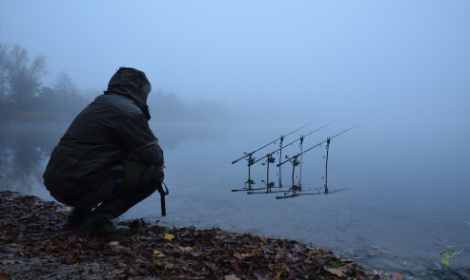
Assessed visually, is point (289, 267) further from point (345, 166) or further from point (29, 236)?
point (345, 166)

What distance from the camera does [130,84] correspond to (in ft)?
12.7

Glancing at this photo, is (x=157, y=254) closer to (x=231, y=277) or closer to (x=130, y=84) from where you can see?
(x=231, y=277)

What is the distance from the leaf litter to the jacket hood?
5.57ft

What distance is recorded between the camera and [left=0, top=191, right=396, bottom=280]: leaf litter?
2.69 metres

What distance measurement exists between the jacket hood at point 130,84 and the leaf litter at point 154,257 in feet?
5.57

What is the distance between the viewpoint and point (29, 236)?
357 centimetres

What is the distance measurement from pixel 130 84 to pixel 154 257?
2059mm

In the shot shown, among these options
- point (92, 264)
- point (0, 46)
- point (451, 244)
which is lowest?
point (451, 244)

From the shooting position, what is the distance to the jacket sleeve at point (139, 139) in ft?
11.4

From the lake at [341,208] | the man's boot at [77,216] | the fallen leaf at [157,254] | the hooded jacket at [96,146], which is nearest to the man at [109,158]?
the hooded jacket at [96,146]

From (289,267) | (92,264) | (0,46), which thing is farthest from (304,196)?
(0,46)

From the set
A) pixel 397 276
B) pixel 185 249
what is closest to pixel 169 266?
pixel 185 249

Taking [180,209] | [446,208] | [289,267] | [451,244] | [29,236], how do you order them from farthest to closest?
1. [446,208]
2. [180,209]
3. [451,244]
4. [29,236]
5. [289,267]

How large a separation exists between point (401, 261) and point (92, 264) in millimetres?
3662
